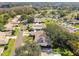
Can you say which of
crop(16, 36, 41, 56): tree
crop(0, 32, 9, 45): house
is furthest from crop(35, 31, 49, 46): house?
crop(0, 32, 9, 45): house

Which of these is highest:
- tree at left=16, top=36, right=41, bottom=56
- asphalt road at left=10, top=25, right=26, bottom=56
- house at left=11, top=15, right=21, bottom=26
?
house at left=11, top=15, right=21, bottom=26

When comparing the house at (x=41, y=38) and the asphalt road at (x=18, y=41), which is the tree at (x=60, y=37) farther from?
the asphalt road at (x=18, y=41)

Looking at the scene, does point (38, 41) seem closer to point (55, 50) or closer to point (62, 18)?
point (55, 50)

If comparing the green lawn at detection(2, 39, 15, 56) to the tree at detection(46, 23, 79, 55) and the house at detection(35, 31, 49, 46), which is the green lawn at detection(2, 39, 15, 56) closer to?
the house at detection(35, 31, 49, 46)

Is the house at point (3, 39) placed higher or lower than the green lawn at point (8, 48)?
higher

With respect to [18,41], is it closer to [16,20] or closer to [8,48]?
[8,48]

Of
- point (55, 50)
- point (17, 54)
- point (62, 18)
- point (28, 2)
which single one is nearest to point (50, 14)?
point (62, 18)

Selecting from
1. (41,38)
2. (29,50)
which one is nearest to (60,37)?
(41,38)

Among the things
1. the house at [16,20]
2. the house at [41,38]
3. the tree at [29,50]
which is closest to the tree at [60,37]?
the house at [41,38]

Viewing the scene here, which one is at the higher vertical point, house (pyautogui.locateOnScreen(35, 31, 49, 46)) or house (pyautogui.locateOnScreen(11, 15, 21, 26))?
house (pyautogui.locateOnScreen(11, 15, 21, 26))

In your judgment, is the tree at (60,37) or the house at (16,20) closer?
the tree at (60,37)

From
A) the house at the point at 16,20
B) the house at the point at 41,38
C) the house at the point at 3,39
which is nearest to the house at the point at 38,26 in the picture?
the house at the point at 41,38

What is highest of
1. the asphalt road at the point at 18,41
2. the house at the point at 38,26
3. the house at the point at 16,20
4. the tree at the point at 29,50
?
the house at the point at 16,20
